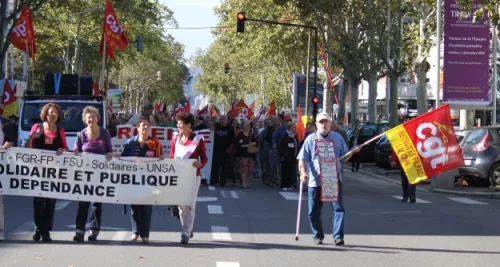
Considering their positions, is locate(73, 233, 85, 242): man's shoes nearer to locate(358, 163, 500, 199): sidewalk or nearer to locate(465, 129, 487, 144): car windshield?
locate(358, 163, 500, 199): sidewalk

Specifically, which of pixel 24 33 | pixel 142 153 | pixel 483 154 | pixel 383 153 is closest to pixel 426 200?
pixel 483 154

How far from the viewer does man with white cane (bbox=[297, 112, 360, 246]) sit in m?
11.5

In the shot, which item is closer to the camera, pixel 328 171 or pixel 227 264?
pixel 227 264

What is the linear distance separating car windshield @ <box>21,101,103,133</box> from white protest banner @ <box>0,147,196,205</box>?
8.94m

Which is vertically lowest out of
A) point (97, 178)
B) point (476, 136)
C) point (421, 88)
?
point (97, 178)

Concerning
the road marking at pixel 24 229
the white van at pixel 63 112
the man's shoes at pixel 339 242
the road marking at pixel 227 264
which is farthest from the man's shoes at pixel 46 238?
the white van at pixel 63 112

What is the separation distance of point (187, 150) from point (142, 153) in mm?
556

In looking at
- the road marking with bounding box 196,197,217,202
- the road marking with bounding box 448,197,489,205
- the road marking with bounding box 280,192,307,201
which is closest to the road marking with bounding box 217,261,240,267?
the road marking with bounding box 196,197,217,202

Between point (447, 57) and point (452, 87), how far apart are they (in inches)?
32.9

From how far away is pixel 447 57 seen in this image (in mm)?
24172

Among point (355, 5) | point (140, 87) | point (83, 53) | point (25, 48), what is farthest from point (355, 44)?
point (140, 87)

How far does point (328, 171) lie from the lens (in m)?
11.5

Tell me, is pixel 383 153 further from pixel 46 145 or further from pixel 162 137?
pixel 46 145

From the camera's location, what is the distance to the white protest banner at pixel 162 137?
67.0ft
